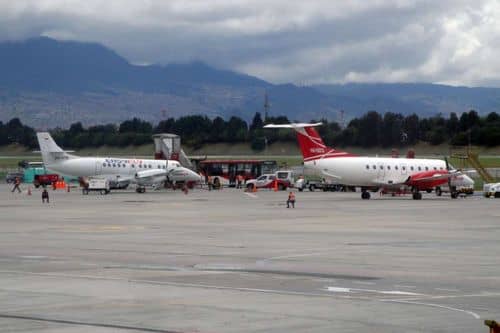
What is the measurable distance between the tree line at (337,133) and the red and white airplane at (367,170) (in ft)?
178

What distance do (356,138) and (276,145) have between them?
81.7 ft

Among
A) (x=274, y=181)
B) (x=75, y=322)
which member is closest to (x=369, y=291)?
(x=75, y=322)

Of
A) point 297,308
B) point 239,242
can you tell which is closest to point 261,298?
point 297,308

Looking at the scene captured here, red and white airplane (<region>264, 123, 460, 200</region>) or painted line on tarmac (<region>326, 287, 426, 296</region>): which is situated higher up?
red and white airplane (<region>264, 123, 460, 200</region>)

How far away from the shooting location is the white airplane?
89.0m

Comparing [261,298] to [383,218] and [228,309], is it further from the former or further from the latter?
[383,218]

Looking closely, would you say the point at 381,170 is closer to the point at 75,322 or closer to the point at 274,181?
the point at 274,181

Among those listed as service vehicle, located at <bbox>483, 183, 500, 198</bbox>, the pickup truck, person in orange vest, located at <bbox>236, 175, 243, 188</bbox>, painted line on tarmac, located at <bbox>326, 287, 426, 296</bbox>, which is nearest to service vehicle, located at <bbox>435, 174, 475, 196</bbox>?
service vehicle, located at <bbox>483, 183, 500, 198</bbox>

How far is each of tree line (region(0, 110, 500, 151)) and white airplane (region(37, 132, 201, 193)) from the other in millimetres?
47326

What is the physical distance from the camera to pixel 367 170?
69.6 m

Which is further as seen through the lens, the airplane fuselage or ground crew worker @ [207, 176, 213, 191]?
ground crew worker @ [207, 176, 213, 191]

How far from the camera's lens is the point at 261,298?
18.8m

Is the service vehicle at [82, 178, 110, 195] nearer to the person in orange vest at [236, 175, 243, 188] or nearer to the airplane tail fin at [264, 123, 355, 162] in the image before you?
the airplane tail fin at [264, 123, 355, 162]

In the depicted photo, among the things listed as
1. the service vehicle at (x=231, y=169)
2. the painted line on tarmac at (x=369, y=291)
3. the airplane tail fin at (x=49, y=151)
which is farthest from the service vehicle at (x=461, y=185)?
the painted line on tarmac at (x=369, y=291)
